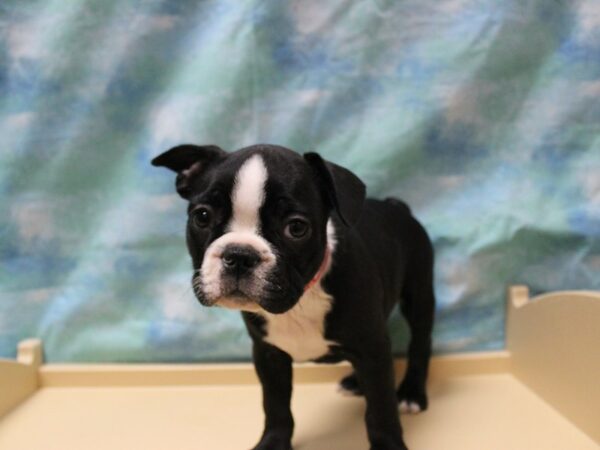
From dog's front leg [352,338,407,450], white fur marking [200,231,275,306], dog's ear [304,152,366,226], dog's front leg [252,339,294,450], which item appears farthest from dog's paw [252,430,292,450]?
dog's ear [304,152,366,226]

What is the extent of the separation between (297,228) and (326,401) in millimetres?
944

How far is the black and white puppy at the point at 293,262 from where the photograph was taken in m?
1.46

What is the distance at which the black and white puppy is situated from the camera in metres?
1.46

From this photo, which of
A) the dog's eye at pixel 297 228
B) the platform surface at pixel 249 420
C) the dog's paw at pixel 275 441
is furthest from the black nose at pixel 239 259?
the platform surface at pixel 249 420

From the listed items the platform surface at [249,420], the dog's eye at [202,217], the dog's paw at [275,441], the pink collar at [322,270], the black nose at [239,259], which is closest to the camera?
the black nose at [239,259]

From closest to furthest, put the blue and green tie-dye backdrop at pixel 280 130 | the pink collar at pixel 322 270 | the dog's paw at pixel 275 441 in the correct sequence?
the pink collar at pixel 322 270, the dog's paw at pixel 275 441, the blue and green tie-dye backdrop at pixel 280 130

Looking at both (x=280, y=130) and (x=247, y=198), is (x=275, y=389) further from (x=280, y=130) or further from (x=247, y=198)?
(x=280, y=130)

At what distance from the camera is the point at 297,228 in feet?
5.01

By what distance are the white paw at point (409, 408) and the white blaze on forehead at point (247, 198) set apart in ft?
3.24

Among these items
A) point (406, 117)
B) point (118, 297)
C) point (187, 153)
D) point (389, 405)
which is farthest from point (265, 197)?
point (118, 297)

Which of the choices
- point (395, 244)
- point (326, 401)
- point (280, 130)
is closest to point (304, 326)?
point (395, 244)

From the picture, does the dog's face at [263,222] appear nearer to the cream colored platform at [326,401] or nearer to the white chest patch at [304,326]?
the white chest patch at [304,326]

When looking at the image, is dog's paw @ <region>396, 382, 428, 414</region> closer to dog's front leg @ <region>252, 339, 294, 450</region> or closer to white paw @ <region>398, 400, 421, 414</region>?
white paw @ <region>398, 400, 421, 414</region>

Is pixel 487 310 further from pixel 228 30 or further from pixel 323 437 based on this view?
pixel 228 30
